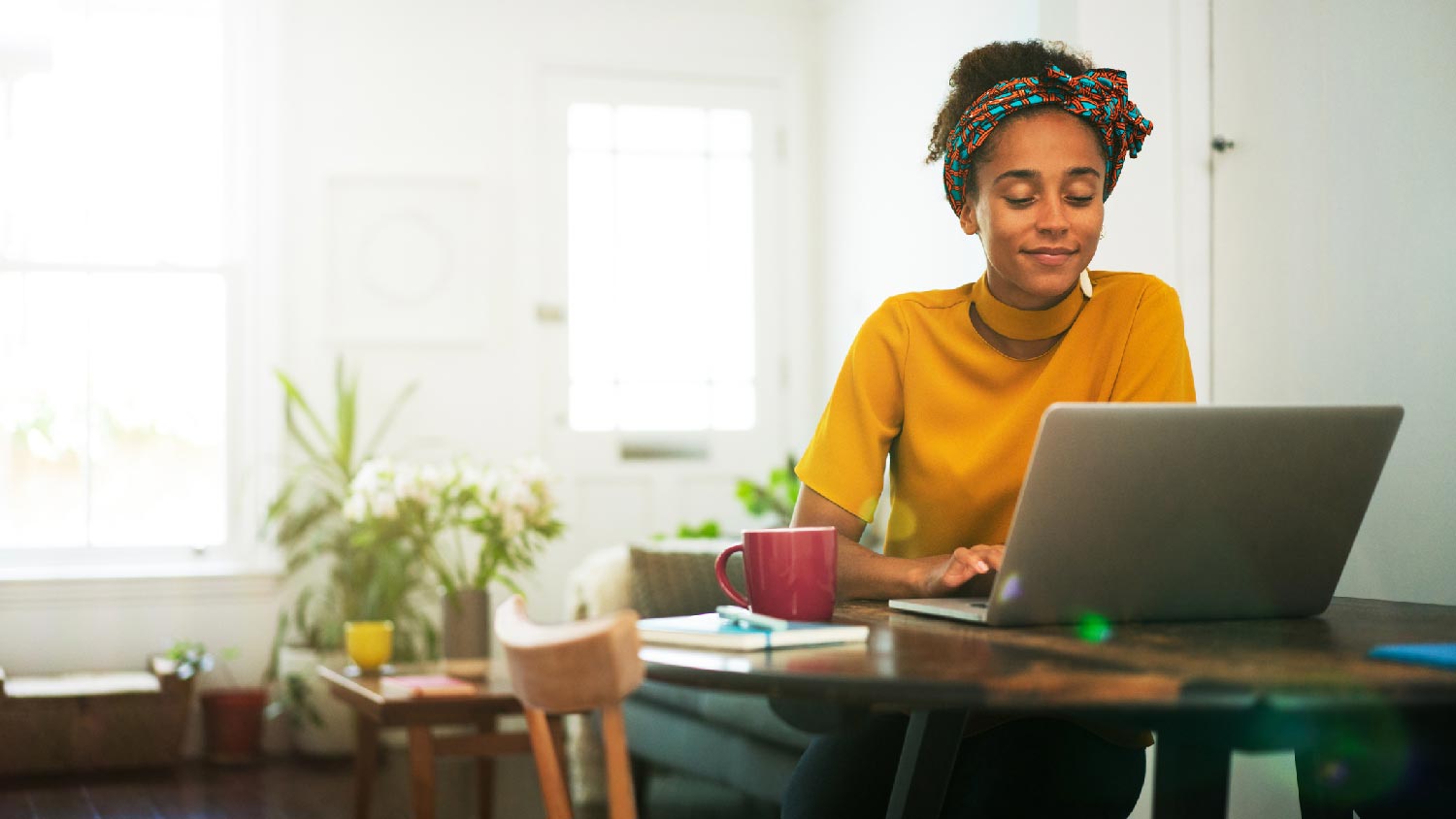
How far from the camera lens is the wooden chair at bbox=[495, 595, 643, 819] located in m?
0.89

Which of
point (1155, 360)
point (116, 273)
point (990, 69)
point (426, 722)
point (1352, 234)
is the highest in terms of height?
point (116, 273)

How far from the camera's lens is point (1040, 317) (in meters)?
1.63

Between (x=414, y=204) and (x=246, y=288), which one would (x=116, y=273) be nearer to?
(x=246, y=288)

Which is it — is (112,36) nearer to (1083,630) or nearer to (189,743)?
(189,743)

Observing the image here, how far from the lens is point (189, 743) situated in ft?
16.2

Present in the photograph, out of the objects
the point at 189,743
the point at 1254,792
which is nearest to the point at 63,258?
the point at 189,743

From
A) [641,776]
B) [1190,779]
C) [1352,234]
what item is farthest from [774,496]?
[1190,779]

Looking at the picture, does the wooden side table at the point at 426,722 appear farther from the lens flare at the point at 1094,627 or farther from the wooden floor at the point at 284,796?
the lens flare at the point at 1094,627

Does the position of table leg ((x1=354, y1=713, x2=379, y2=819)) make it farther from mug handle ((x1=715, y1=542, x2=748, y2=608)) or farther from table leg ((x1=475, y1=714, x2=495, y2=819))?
mug handle ((x1=715, y1=542, x2=748, y2=608))

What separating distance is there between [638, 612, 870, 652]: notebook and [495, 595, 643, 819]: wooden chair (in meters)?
0.12

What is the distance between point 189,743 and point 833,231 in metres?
3.13

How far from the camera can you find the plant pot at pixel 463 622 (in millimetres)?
3633

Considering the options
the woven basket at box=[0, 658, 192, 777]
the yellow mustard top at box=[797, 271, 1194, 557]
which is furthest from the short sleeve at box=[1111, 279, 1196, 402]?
the woven basket at box=[0, 658, 192, 777]

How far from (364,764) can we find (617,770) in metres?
2.76
